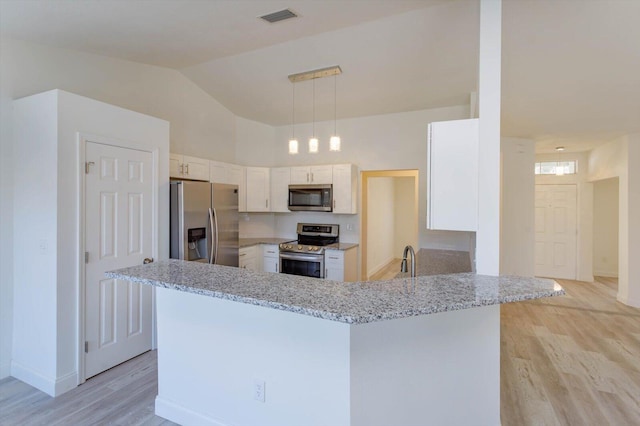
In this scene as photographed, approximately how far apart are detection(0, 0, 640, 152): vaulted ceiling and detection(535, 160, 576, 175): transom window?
1.82 m

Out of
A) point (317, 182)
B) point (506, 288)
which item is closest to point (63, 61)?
point (317, 182)

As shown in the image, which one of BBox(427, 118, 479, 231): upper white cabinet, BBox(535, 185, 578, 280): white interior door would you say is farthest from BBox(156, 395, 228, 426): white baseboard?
BBox(535, 185, 578, 280): white interior door

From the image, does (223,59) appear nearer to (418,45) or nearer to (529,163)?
(418,45)

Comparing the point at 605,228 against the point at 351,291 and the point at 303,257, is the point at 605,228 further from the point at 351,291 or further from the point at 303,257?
the point at 351,291

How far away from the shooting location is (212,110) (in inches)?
188

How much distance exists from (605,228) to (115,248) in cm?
879

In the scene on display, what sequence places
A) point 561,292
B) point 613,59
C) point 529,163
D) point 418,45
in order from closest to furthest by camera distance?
point 561,292 → point 613,59 → point 418,45 → point 529,163

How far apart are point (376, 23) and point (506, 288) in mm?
2490

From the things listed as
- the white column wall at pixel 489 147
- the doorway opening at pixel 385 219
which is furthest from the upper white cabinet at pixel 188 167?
the white column wall at pixel 489 147

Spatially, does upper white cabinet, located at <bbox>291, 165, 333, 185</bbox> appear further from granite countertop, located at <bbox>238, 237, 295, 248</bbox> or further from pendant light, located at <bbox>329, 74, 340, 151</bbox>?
granite countertop, located at <bbox>238, 237, 295, 248</bbox>

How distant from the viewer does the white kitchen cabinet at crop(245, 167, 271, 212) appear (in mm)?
5230

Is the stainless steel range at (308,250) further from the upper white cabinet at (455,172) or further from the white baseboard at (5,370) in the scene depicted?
the white baseboard at (5,370)

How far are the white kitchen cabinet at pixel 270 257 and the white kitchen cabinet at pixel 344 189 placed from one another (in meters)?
1.14

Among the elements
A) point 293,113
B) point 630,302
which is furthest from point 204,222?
point 630,302
